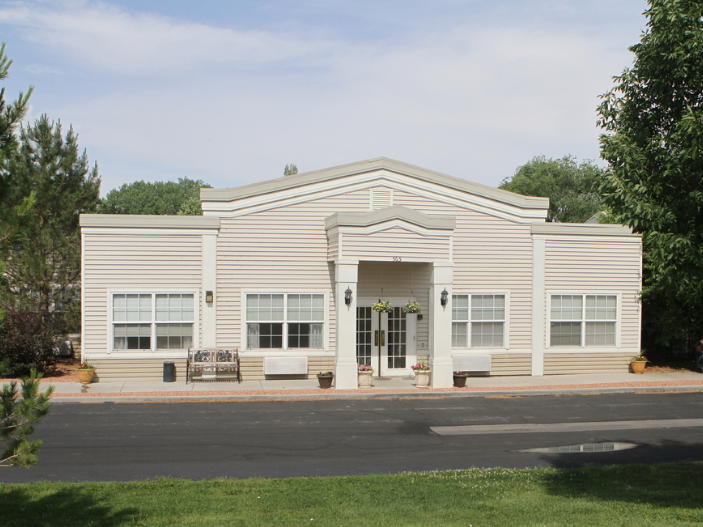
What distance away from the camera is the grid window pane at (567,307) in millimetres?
21812

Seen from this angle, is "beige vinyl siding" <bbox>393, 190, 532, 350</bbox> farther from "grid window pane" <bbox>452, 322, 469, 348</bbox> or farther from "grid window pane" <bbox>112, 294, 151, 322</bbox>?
"grid window pane" <bbox>112, 294, 151, 322</bbox>

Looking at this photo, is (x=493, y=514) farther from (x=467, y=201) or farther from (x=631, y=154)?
(x=467, y=201)

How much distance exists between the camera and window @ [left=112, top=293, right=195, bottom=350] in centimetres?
1947

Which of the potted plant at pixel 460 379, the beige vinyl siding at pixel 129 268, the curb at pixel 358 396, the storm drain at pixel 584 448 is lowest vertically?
the curb at pixel 358 396

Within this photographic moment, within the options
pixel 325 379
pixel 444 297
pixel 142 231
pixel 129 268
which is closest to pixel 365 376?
pixel 325 379

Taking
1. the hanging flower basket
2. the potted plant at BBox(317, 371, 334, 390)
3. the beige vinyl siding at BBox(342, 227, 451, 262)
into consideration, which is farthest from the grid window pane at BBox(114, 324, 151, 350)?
the hanging flower basket

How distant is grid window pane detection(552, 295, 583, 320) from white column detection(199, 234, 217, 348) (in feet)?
34.3

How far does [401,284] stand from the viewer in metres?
21.3

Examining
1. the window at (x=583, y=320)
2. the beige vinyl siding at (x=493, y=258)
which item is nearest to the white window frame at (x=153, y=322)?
the beige vinyl siding at (x=493, y=258)

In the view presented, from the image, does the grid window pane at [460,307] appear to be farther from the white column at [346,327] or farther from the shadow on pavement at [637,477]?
the shadow on pavement at [637,477]

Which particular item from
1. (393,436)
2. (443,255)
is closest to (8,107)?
(393,436)

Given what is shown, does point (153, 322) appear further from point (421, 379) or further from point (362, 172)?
point (421, 379)

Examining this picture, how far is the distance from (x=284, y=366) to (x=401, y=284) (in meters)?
4.38

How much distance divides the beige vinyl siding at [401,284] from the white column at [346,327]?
1804 millimetres
